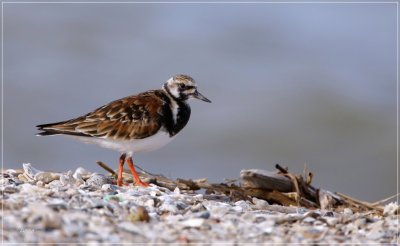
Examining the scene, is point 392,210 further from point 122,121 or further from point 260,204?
point 122,121

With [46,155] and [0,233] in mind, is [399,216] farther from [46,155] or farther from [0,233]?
[46,155]

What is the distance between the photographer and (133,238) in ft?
11.5

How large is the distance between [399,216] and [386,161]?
622 cm

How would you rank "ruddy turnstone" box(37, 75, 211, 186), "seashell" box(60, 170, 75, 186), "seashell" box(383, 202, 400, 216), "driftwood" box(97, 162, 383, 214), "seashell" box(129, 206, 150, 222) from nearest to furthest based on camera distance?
"seashell" box(129, 206, 150, 222), "seashell" box(383, 202, 400, 216), "seashell" box(60, 170, 75, 186), "driftwood" box(97, 162, 383, 214), "ruddy turnstone" box(37, 75, 211, 186)

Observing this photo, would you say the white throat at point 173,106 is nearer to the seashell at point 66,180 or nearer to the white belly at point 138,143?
the white belly at point 138,143

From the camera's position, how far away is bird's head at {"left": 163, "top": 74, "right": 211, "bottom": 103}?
221 inches

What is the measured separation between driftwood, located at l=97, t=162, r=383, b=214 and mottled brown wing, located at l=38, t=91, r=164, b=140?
0.71ft

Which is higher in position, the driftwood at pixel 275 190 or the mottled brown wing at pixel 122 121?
the mottled brown wing at pixel 122 121

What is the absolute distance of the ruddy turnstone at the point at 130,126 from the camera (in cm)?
529

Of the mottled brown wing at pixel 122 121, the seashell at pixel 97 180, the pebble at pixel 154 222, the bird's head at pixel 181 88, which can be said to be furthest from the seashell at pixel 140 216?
the bird's head at pixel 181 88

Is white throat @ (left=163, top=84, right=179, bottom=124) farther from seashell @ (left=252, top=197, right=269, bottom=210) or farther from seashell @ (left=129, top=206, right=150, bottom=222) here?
seashell @ (left=129, top=206, right=150, bottom=222)

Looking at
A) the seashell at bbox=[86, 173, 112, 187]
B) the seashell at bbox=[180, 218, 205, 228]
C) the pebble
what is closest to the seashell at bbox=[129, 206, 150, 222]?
the pebble

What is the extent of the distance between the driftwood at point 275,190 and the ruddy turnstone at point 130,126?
178 mm

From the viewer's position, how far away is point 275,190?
17.4 ft
